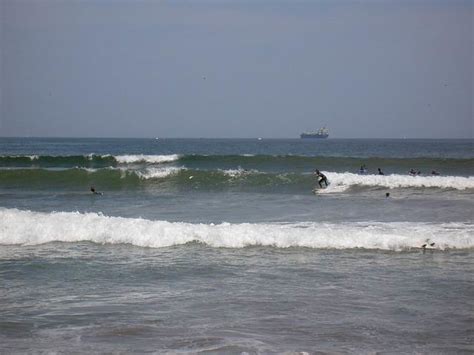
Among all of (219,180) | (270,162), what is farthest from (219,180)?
(270,162)

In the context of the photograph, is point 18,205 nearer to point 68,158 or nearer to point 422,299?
point 422,299

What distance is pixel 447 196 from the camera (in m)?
22.4

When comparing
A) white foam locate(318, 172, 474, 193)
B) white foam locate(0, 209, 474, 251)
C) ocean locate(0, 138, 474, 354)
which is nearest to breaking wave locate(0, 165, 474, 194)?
white foam locate(318, 172, 474, 193)

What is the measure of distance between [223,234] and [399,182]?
14819 mm

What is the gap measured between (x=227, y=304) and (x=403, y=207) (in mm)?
12415

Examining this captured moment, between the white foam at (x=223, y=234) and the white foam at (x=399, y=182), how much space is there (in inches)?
434

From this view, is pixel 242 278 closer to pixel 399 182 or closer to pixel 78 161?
pixel 399 182

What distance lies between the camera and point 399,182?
84.0ft

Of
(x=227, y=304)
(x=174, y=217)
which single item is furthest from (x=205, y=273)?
(x=174, y=217)

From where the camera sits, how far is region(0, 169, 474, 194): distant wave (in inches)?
1006

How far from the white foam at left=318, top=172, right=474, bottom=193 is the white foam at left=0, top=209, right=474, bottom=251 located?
36.2 ft

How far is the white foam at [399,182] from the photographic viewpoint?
24984mm

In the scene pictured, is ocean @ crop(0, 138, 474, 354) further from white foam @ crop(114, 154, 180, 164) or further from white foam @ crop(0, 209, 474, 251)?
white foam @ crop(114, 154, 180, 164)

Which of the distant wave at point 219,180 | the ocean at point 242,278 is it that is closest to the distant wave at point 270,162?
the distant wave at point 219,180
